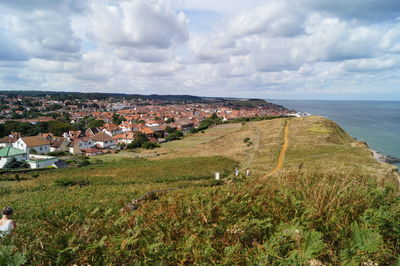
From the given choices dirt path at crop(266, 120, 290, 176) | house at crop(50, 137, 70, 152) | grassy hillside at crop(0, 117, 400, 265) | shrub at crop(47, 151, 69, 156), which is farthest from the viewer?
house at crop(50, 137, 70, 152)

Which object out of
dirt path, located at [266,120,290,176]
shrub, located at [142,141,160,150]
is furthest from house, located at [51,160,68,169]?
dirt path, located at [266,120,290,176]

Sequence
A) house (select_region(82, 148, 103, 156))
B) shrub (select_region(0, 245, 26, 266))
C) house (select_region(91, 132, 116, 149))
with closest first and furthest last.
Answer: shrub (select_region(0, 245, 26, 266)), house (select_region(82, 148, 103, 156)), house (select_region(91, 132, 116, 149))

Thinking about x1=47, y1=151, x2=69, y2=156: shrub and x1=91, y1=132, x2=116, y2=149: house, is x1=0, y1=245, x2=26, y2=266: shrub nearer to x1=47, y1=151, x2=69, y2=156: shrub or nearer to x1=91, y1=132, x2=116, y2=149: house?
→ x1=47, y1=151, x2=69, y2=156: shrub

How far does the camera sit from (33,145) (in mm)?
57406

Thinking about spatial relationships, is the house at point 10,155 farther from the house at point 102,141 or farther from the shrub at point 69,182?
the shrub at point 69,182

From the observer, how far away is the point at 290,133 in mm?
46344

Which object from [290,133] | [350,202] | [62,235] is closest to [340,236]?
[350,202]

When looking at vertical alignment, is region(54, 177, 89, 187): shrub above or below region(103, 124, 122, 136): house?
above

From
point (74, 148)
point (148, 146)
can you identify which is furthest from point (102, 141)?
point (148, 146)

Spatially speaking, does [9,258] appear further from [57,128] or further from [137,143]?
[57,128]

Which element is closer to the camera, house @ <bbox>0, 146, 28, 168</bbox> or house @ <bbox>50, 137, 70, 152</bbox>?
house @ <bbox>0, 146, 28, 168</bbox>

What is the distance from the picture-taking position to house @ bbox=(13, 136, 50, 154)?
2226 inches

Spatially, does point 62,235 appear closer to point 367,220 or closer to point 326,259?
point 326,259

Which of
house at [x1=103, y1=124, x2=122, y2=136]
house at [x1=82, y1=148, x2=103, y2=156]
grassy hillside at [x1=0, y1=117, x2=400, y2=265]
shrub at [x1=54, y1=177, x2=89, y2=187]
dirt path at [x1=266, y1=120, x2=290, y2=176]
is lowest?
house at [x1=82, y1=148, x2=103, y2=156]
